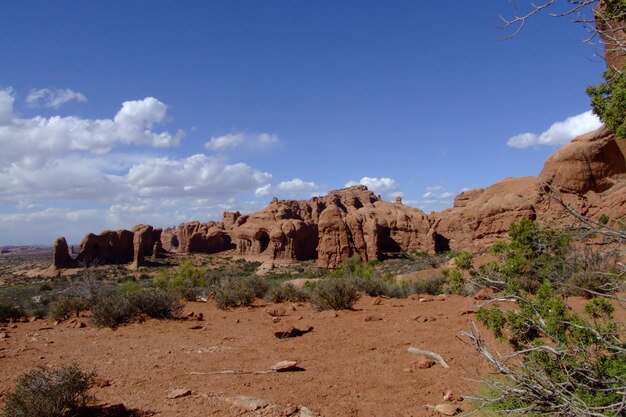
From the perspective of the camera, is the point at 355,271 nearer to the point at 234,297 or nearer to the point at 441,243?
the point at 234,297

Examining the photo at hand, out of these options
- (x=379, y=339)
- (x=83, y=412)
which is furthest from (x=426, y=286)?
(x=83, y=412)

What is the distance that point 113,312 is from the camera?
11.1 m

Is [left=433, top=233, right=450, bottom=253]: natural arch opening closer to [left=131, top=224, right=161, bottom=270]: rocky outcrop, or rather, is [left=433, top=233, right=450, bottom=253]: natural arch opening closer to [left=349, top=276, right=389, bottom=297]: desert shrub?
[left=349, top=276, right=389, bottom=297]: desert shrub

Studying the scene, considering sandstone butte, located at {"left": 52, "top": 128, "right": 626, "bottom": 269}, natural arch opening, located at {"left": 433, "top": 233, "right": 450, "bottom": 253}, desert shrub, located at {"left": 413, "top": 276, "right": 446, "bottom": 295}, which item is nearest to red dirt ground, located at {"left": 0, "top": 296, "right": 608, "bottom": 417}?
→ desert shrub, located at {"left": 413, "top": 276, "right": 446, "bottom": 295}

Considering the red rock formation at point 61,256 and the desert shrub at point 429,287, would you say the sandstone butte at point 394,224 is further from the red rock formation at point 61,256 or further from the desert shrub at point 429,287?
the desert shrub at point 429,287

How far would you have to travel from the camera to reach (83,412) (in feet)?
16.9

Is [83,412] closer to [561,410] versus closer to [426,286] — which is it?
[561,410]

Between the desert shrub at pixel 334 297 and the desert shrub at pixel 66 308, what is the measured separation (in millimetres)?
7523

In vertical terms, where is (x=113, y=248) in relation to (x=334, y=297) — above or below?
above

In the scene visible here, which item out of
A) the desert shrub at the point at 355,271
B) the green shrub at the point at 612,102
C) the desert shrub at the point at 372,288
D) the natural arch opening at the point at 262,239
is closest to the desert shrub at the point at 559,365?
the green shrub at the point at 612,102

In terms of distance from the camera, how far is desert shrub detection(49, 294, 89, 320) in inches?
518

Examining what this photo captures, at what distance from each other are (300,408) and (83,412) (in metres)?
2.63

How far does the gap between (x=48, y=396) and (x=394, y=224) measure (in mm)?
53498

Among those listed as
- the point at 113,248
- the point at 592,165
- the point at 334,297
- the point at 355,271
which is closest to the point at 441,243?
the point at 355,271
